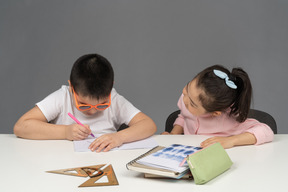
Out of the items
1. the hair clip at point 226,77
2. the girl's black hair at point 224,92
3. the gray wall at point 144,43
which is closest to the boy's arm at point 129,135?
the girl's black hair at point 224,92

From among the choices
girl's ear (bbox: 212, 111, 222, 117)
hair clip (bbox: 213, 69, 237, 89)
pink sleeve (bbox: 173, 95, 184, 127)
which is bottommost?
pink sleeve (bbox: 173, 95, 184, 127)

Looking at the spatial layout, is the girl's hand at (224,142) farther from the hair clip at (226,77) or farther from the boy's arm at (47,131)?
the boy's arm at (47,131)

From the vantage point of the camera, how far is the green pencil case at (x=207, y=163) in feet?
4.85

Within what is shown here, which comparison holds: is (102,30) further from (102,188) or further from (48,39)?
(102,188)

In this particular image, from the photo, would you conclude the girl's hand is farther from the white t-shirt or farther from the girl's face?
the white t-shirt

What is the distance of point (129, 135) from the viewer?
2131 mm

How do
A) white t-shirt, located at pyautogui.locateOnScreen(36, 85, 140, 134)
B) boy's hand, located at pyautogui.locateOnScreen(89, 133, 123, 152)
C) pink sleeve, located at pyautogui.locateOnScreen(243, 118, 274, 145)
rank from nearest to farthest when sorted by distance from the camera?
boy's hand, located at pyautogui.locateOnScreen(89, 133, 123, 152) < pink sleeve, located at pyautogui.locateOnScreen(243, 118, 274, 145) < white t-shirt, located at pyautogui.locateOnScreen(36, 85, 140, 134)

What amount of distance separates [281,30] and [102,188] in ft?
10.3

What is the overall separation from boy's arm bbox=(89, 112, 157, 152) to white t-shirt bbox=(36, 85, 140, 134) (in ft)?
0.33

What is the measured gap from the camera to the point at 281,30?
4.02 m

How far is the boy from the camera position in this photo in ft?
6.88

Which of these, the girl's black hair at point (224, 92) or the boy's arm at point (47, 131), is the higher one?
the girl's black hair at point (224, 92)

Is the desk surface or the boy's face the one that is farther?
the boy's face

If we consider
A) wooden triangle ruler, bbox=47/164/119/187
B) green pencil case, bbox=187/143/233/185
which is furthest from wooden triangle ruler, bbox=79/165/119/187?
green pencil case, bbox=187/143/233/185
